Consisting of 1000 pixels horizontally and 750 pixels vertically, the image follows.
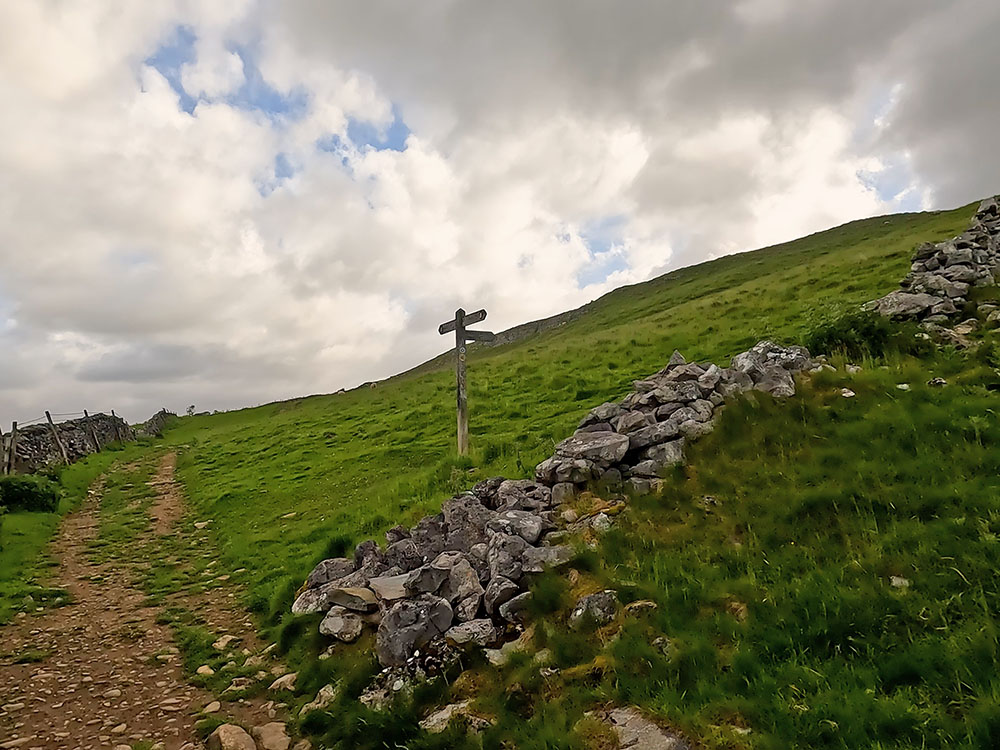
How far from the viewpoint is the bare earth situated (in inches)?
277

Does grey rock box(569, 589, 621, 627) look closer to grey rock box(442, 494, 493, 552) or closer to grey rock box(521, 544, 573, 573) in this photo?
grey rock box(521, 544, 573, 573)

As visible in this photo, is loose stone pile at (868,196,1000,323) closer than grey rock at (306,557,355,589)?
No

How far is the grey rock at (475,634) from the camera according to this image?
6.82 metres

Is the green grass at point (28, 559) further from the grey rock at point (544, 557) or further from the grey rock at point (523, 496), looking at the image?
the grey rock at point (544, 557)

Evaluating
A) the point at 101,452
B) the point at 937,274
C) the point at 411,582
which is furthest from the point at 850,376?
the point at 101,452

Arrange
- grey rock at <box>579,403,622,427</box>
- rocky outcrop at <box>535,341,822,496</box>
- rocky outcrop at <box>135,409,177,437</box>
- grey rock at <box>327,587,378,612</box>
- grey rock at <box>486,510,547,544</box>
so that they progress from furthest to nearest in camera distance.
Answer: rocky outcrop at <box>135,409,177,437</box> → grey rock at <box>579,403,622,427</box> → rocky outcrop at <box>535,341,822,496</box> → grey rock at <box>327,587,378,612</box> → grey rock at <box>486,510,547,544</box>

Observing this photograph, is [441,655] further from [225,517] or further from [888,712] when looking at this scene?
[225,517]

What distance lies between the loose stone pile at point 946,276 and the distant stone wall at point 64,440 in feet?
98.9

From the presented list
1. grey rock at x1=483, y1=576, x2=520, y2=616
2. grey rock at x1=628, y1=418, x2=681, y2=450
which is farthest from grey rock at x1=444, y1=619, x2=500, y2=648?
grey rock at x1=628, y1=418, x2=681, y2=450

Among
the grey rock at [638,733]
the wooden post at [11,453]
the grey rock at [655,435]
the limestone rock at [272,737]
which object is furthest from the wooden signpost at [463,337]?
the wooden post at [11,453]

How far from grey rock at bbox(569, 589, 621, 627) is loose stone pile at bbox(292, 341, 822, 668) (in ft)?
2.23

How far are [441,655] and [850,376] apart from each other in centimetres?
802

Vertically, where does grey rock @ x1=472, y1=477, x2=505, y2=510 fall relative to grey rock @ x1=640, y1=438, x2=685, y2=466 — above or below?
below

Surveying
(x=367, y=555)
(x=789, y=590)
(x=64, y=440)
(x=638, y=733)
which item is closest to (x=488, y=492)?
(x=367, y=555)
